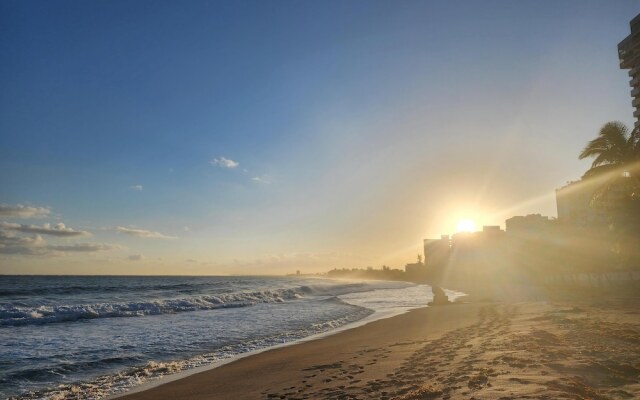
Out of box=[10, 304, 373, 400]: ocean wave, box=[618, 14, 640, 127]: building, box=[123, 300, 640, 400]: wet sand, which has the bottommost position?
box=[10, 304, 373, 400]: ocean wave

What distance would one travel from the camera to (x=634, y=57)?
3219 centimetres

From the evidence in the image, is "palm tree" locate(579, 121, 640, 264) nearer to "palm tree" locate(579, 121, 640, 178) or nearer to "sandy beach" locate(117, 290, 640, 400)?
"palm tree" locate(579, 121, 640, 178)

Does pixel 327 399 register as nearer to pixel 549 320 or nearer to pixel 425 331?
pixel 425 331

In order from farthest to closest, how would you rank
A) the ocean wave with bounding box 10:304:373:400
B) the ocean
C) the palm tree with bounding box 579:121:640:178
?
the palm tree with bounding box 579:121:640:178
the ocean
the ocean wave with bounding box 10:304:373:400

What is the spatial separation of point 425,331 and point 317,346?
427 cm

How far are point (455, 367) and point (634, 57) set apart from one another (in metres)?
35.4

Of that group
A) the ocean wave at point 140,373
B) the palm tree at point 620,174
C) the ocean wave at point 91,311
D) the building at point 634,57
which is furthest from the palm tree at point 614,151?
the ocean wave at point 91,311

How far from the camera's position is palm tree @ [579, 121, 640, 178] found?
25.5 m

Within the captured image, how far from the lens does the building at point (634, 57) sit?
31766mm

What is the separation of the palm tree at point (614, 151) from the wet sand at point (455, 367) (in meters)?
14.4

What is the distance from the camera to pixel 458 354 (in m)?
9.77

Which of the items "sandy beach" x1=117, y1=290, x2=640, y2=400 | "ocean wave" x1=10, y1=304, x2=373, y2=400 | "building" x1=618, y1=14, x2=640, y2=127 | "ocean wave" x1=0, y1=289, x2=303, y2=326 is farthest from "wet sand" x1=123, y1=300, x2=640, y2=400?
"building" x1=618, y1=14, x2=640, y2=127

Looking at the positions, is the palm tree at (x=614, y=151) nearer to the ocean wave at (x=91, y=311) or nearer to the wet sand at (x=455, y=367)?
the wet sand at (x=455, y=367)

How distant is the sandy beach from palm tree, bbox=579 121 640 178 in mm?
14635
